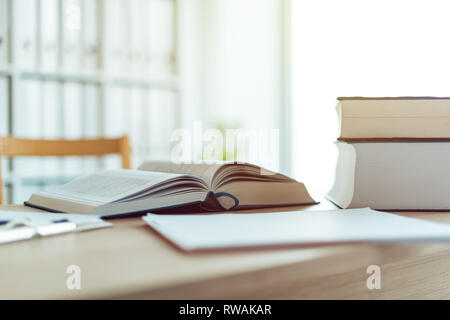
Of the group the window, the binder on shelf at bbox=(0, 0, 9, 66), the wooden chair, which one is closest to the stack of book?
the window

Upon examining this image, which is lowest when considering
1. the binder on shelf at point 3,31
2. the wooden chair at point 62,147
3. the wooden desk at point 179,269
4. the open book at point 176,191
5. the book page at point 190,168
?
the wooden desk at point 179,269

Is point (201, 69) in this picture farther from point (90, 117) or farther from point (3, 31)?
point (3, 31)

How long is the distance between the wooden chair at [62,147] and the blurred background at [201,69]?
2.22 ft

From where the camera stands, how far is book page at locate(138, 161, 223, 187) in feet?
2.20

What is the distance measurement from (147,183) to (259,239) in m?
0.29

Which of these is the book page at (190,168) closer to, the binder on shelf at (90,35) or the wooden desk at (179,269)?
the wooden desk at (179,269)

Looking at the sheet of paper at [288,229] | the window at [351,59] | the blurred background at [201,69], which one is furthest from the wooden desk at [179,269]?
the blurred background at [201,69]

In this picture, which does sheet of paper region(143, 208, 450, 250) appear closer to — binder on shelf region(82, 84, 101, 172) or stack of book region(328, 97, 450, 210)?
stack of book region(328, 97, 450, 210)

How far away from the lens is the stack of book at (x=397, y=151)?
25.2 inches

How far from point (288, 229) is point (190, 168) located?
1.22 feet

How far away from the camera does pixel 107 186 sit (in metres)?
0.65

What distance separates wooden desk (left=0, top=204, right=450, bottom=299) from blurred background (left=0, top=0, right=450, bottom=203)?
147cm

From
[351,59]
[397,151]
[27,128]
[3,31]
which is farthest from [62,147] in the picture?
[351,59]
